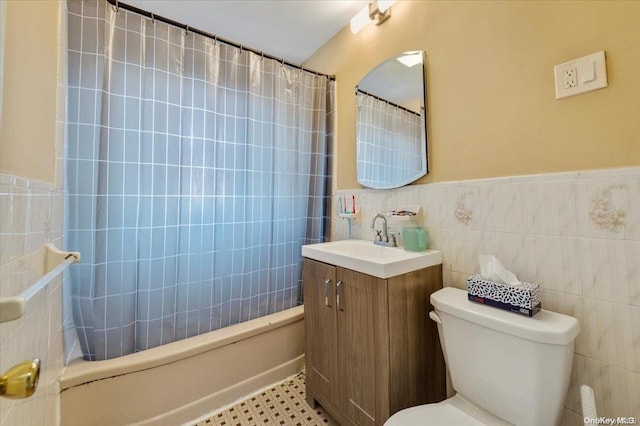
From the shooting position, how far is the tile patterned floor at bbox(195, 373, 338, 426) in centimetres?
136

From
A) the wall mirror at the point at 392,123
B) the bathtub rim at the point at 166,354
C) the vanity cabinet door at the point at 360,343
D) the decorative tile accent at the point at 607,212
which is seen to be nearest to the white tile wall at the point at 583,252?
the decorative tile accent at the point at 607,212

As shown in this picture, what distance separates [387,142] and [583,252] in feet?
3.40

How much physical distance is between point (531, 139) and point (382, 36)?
3.67 feet

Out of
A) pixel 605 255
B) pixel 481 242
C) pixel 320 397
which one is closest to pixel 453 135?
pixel 481 242

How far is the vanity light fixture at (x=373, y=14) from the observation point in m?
1.56

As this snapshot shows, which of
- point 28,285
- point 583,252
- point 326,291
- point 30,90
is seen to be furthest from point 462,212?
point 30,90

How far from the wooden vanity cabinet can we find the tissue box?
243 millimetres

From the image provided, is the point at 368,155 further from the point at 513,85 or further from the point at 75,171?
the point at 75,171

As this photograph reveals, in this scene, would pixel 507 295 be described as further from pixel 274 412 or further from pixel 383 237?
pixel 274 412

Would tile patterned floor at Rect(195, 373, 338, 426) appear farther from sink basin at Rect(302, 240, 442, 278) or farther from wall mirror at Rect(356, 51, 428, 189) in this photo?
A: wall mirror at Rect(356, 51, 428, 189)

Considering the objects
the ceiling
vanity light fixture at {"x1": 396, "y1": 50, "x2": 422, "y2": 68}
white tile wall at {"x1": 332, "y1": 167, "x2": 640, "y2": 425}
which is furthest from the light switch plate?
the ceiling

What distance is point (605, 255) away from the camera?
852mm

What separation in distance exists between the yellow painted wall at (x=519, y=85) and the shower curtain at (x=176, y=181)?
2.97 ft

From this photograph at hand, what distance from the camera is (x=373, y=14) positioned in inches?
62.6
